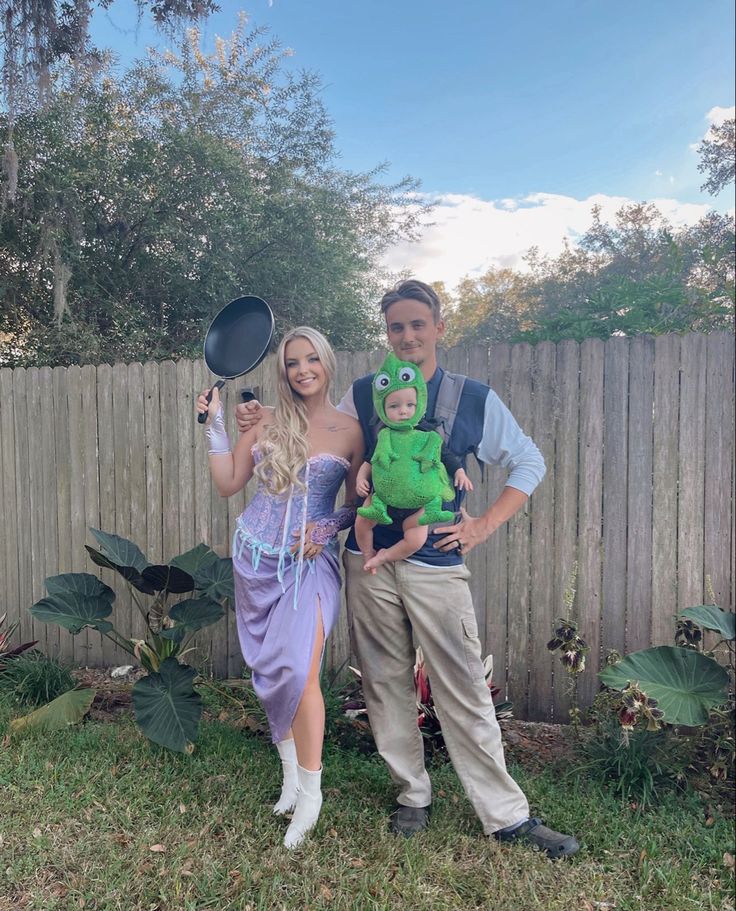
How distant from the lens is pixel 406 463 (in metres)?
2.20

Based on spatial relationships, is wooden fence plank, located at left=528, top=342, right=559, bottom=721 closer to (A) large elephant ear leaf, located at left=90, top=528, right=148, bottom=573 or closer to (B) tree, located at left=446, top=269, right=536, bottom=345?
(A) large elephant ear leaf, located at left=90, top=528, right=148, bottom=573

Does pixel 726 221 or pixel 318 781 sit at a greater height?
pixel 726 221

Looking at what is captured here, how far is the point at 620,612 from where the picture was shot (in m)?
3.53

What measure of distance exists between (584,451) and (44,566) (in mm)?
4007

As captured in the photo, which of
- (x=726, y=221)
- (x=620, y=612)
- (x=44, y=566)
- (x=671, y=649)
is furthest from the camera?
(x=726, y=221)

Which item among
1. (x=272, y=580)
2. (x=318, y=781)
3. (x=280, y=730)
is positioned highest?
(x=272, y=580)

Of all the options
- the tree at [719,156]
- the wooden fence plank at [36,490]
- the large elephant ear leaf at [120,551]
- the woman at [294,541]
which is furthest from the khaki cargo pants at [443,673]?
the tree at [719,156]

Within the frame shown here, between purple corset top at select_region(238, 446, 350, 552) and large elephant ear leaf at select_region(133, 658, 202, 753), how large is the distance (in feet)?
3.48

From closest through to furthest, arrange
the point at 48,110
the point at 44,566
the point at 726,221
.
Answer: the point at 44,566
the point at 48,110
the point at 726,221

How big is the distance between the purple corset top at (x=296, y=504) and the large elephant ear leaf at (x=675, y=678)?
1.45m

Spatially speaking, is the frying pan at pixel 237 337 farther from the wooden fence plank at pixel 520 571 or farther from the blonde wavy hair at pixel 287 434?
the wooden fence plank at pixel 520 571

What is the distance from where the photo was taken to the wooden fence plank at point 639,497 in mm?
3469

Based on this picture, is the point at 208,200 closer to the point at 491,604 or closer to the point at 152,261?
the point at 152,261

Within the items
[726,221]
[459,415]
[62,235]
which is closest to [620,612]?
[459,415]
